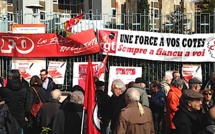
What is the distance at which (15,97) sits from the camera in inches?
352

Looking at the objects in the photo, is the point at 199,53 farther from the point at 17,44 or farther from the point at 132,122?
the point at 132,122

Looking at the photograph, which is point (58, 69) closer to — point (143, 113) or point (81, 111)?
point (81, 111)

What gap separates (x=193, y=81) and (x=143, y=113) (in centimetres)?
229

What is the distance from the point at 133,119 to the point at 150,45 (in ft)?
21.5

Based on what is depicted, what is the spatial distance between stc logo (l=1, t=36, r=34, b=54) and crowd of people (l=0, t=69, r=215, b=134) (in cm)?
211

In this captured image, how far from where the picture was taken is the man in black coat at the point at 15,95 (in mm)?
8875

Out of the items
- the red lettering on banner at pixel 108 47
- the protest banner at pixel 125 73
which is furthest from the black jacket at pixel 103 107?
the red lettering on banner at pixel 108 47

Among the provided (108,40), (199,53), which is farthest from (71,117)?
(199,53)

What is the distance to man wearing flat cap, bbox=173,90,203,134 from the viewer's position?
6051 millimetres

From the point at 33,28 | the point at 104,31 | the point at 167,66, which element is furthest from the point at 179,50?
the point at 33,28

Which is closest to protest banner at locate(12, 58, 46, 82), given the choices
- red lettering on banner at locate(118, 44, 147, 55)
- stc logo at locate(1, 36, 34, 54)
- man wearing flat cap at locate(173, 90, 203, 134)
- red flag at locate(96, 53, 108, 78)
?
stc logo at locate(1, 36, 34, 54)

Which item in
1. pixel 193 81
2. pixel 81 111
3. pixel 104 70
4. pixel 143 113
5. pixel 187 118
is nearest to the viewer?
pixel 187 118

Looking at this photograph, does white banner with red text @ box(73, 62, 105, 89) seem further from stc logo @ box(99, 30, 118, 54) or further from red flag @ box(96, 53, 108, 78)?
stc logo @ box(99, 30, 118, 54)

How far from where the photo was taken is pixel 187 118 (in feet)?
19.9
